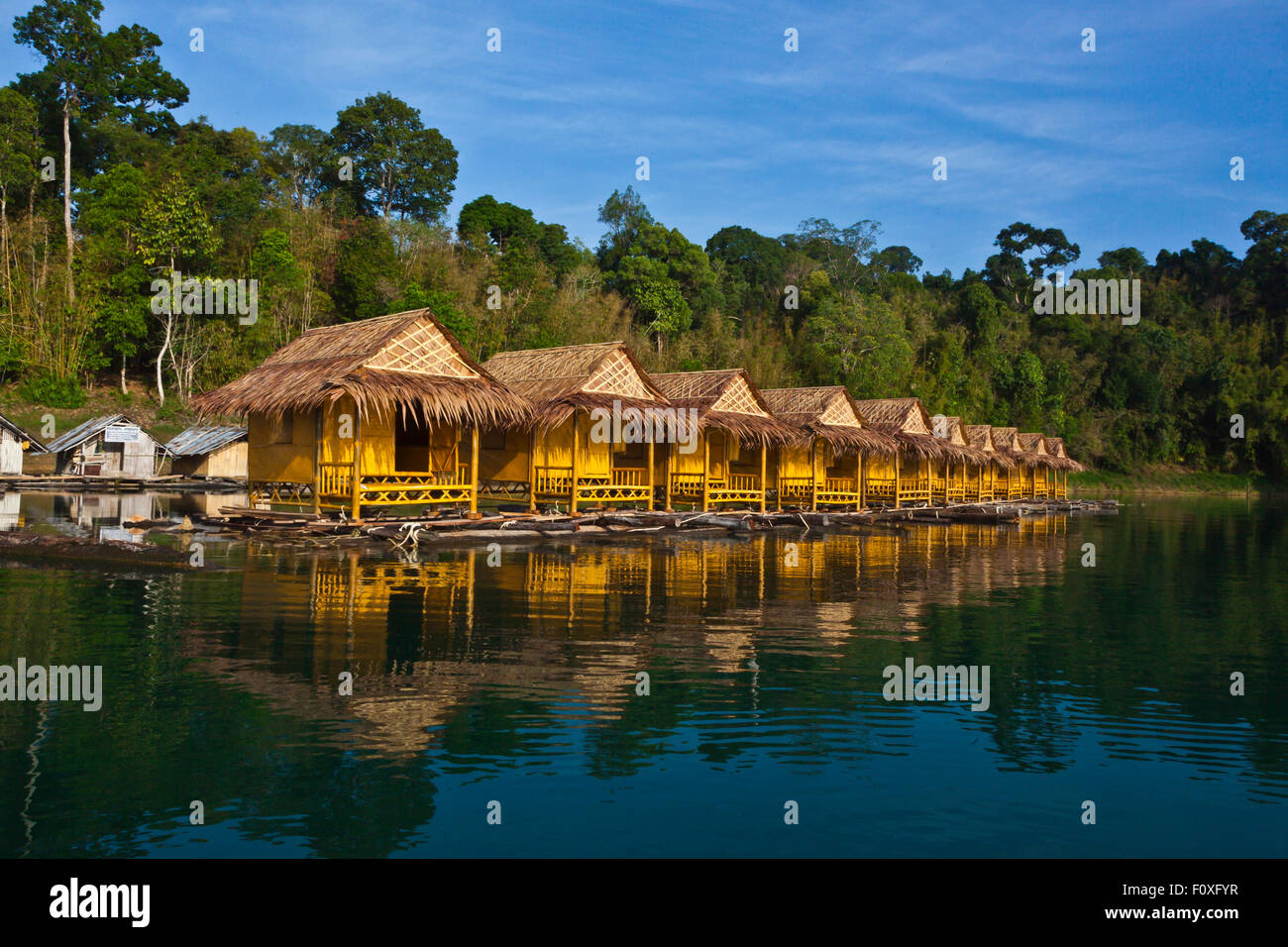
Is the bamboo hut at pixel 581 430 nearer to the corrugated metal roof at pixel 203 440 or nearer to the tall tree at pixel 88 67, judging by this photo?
the corrugated metal roof at pixel 203 440

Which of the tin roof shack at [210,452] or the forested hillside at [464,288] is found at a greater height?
the forested hillside at [464,288]

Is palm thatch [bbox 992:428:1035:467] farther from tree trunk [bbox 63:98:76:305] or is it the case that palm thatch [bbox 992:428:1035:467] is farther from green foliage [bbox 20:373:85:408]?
tree trunk [bbox 63:98:76:305]

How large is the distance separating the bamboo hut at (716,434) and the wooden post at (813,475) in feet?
5.63

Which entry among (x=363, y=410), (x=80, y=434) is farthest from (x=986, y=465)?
(x=80, y=434)

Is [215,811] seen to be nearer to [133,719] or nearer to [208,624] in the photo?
[133,719]

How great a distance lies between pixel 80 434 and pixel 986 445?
33.6 metres

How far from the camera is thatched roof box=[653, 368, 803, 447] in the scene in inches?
859

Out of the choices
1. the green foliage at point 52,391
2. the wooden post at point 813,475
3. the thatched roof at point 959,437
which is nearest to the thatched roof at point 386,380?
the wooden post at point 813,475

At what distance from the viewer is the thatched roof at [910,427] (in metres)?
28.0

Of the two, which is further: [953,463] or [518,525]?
[953,463]

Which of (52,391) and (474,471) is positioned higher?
(52,391)

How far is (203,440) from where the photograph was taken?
1228 inches

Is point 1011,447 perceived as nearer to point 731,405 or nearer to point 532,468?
point 731,405
